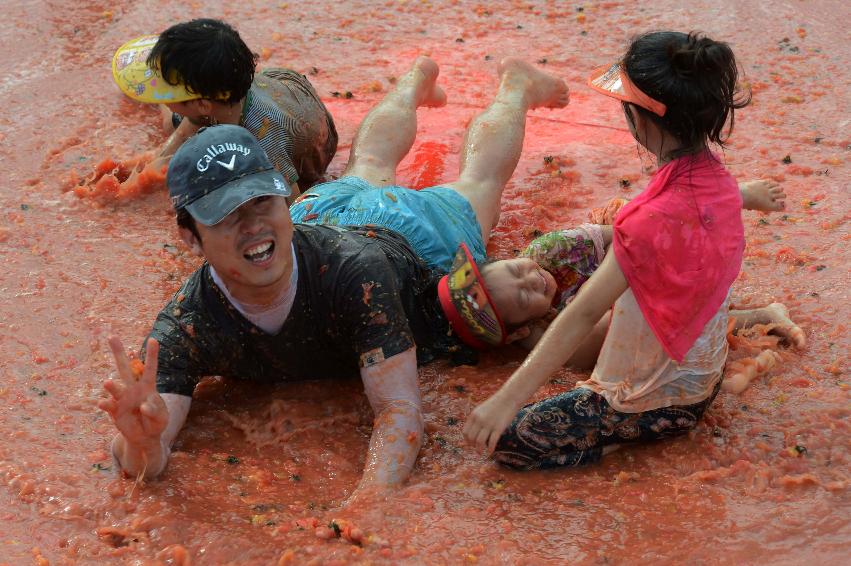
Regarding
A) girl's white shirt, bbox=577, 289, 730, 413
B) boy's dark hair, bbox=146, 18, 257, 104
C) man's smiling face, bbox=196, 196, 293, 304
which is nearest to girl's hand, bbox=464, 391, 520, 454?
girl's white shirt, bbox=577, 289, 730, 413

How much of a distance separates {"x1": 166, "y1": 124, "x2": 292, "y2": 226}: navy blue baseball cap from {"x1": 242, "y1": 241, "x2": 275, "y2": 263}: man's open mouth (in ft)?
0.45

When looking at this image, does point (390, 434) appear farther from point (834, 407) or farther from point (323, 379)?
point (834, 407)

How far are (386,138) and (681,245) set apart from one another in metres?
2.00

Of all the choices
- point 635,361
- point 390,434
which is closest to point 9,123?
point 390,434

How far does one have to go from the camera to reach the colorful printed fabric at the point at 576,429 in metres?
2.85

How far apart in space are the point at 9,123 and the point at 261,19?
5.73 feet

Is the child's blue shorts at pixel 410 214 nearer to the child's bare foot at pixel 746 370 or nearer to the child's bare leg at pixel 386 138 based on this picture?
the child's bare leg at pixel 386 138

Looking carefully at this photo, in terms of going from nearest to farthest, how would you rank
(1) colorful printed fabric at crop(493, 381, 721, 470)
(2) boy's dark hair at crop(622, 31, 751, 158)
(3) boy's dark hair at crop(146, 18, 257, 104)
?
(2) boy's dark hair at crop(622, 31, 751, 158) < (1) colorful printed fabric at crop(493, 381, 721, 470) < (3) boy's dark hair at crop(146, 18, 257, 104)

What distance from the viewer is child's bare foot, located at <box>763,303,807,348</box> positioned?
10.8ft

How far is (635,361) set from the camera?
2816 millimetres

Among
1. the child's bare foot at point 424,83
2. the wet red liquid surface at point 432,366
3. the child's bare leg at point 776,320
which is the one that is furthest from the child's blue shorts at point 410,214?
the child's bare leg at point 776,320

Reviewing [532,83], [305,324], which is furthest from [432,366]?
[532,83]

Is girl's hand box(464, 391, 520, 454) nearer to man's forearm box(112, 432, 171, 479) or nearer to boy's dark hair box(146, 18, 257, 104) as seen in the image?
man's forearm box(112, 432, 171, 479)

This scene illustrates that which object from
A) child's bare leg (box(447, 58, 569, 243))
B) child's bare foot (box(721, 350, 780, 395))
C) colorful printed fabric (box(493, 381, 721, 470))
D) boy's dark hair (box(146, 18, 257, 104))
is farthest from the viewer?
child's bare leg (box(447, 58, 569, 243))
